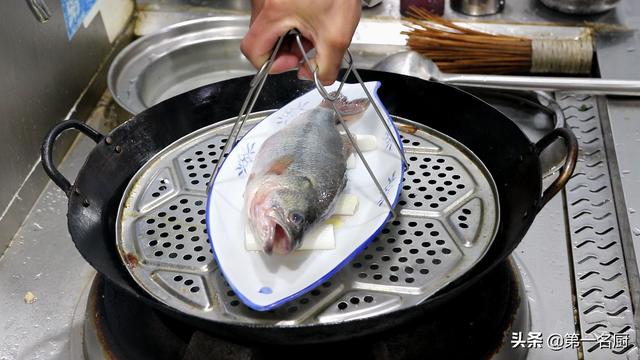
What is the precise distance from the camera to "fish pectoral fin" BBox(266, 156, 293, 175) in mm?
1007

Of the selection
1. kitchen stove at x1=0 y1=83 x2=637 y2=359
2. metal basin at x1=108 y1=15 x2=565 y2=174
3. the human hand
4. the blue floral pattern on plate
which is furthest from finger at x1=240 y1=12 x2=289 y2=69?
metal basin at x1=108 y1=15 x2=565 y2=174

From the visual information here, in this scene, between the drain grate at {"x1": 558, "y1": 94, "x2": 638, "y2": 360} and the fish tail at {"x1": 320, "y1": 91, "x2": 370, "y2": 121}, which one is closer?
the drain grate at {"x1": 558, "y1": 94, "x2": 638, "y2": 360}

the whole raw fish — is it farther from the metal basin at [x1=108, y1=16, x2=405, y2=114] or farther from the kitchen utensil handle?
the metal basin at [x1=108, y1=16, x2=405, y2=114]

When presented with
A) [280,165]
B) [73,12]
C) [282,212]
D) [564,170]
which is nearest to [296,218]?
[282,212]

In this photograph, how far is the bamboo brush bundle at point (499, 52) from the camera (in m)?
1.61

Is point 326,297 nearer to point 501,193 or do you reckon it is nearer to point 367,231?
point 367,231

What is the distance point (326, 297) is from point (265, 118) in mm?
396

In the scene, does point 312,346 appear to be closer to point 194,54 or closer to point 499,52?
point 499,52

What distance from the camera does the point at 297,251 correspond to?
947 millimetres

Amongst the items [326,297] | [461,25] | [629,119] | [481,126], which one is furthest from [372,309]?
[461,25]

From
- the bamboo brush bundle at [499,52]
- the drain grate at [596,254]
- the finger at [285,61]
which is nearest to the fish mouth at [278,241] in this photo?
the finger at [285,61]

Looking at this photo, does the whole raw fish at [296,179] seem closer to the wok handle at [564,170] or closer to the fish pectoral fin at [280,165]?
the fish pectoral fin at [280,165]

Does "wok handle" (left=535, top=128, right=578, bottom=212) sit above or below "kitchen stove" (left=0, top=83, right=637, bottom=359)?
above

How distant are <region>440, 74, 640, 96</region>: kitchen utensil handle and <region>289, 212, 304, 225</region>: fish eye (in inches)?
30.1
